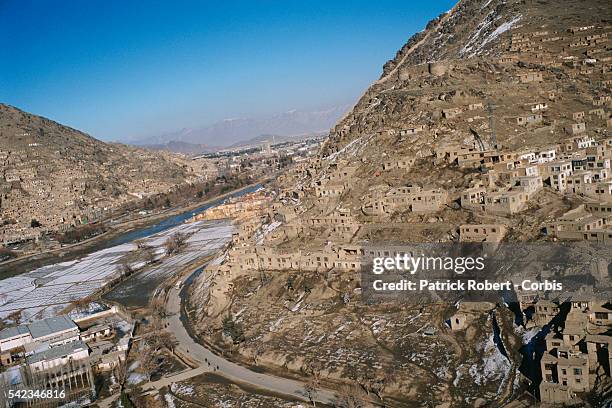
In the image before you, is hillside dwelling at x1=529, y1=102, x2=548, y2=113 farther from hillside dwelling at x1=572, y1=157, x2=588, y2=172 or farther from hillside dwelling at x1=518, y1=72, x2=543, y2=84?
hillside dwelling at x1=572, y1=157, x2=588, y2=172

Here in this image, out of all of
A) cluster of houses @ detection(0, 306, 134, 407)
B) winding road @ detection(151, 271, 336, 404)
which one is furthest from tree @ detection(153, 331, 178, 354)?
cluster of houses @ detection(0, 306, 134, 407)

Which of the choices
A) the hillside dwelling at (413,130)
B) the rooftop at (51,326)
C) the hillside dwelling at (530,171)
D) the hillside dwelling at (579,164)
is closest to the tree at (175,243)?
the rooftop at (51,326)

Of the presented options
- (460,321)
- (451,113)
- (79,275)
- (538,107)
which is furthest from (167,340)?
(538,107)

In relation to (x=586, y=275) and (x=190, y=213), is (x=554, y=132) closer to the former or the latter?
(x=586, y=275)

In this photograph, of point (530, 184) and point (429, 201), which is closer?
point (530, 184)

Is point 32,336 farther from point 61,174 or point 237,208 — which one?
point 61,174

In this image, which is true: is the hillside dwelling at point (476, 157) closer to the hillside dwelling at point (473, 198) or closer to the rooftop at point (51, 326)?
the hillside dwelling at point (473, 198)

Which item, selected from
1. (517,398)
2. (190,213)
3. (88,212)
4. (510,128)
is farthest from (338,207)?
(88,212)
